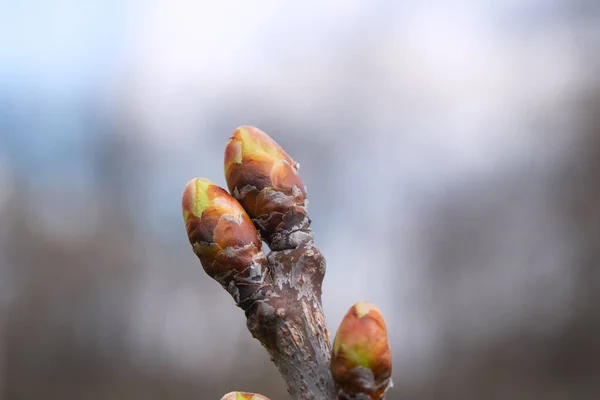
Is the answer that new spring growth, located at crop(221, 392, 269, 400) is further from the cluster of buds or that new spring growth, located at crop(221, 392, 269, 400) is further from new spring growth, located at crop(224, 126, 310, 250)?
new spring growth, located at crop(224, 126, 310, 250)

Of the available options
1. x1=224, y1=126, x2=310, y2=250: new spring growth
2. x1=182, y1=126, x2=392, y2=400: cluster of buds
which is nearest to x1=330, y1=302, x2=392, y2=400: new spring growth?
x1=182, y1=126, x2=392, y2=400: cluster of buds

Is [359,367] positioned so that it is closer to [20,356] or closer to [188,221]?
[188,221]

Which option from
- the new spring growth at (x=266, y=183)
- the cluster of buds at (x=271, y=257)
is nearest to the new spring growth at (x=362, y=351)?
the cluster of buds at (x=271, y=257)

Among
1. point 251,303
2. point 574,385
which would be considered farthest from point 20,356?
point 251,303

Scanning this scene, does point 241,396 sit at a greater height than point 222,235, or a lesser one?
lesser

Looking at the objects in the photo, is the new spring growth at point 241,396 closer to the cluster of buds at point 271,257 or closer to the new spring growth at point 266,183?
the cluster of buds at point 271,257

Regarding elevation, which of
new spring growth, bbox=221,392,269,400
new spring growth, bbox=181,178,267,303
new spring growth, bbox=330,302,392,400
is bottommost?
new spring growth, bbox=221,392,269,400
